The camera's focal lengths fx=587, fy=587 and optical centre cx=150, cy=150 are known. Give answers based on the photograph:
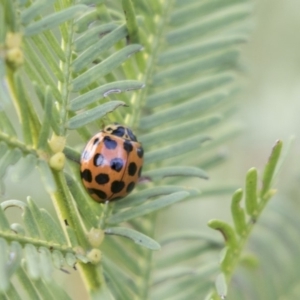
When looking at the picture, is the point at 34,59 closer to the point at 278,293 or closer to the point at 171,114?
the point at 171,114

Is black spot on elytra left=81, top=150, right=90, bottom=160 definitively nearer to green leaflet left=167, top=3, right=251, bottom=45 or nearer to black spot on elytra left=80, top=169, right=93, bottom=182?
black spot on elytra left=80, top=169, right=93, bottom=182

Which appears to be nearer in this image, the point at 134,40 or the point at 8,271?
the point at 8,271

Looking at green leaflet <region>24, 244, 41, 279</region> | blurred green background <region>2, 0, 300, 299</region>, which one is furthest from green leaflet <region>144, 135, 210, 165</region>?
blurred green background <region>2, 0, 300, 299</region>

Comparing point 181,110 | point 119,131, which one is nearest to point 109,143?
point 119,131

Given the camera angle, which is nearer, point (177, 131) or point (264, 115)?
point (177, 131)

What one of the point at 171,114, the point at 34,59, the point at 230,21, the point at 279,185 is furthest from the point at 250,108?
the point at 34,59

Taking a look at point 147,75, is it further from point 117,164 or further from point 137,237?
point 137,237
